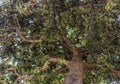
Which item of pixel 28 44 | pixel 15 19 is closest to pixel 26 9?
pixel 15 19

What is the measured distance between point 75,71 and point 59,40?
2476 millimetres

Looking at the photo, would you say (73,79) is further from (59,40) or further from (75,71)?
(59,40)

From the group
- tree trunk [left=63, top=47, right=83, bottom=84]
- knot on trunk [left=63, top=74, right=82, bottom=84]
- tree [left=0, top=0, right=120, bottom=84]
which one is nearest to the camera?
knot on trunk [left=63, top=74, right=82, bottom=84]

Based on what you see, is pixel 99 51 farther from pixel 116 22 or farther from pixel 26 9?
pixel 26 9

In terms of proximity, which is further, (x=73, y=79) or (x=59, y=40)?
(x=59, y=40)

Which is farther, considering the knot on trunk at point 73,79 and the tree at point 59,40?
the tree at point 59,40

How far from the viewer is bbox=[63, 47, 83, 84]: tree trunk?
1333 cm

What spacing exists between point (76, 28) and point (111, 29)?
6.62ft

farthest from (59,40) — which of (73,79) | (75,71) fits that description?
(73,79)

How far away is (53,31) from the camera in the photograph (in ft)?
49.0

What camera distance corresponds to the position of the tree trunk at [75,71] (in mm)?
13334

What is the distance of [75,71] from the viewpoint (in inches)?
550

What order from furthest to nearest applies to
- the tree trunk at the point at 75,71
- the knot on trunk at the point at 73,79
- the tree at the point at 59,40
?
the tree at the point at 59,40
the tree trunk at the point at 75,71
the knot on trunk at the point at 73,79

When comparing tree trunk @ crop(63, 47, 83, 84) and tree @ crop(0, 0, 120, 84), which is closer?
tree trunk @ crop(63, 47, 83, 84)
